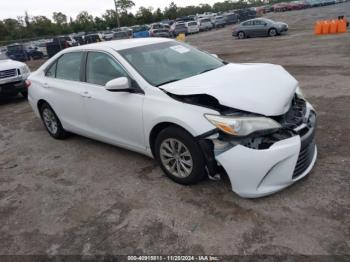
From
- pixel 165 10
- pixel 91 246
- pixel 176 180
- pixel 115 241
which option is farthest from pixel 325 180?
pixel 165 10

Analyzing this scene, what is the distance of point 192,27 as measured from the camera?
39.5 m

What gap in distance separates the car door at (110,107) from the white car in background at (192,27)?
35.9 m

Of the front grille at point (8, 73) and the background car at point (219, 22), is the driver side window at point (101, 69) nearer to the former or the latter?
the front grille at point (8, 73)

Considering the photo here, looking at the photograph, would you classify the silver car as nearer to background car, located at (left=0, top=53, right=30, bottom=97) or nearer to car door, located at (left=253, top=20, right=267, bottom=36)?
car door, located at (left=253, top=20, right=267, bottom=36)

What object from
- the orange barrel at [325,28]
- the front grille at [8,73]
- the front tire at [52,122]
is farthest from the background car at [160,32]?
the front tire at [52,122]

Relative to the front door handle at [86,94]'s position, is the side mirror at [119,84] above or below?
above

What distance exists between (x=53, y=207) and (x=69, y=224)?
485 millimetres

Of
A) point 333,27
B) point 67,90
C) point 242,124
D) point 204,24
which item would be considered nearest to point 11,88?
point 67,90

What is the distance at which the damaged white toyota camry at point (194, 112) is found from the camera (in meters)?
3.22

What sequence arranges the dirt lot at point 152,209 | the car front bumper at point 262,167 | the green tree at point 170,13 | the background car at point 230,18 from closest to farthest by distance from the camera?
the dirt lot at point 152,209
the car front bumper at point 262,167
the background car at point 230,18
the green tree at point 170,13

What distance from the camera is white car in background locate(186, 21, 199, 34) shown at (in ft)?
128

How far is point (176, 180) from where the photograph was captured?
389cm

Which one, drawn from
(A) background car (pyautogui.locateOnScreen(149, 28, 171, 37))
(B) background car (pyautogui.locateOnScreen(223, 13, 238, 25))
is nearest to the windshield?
(A) background car (pyautogui.locateOnScreen(149, 28, 171, 37))

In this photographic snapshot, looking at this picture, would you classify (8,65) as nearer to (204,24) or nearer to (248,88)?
(248,88)
